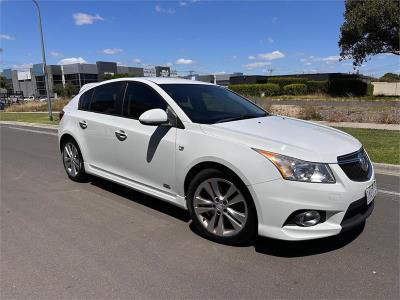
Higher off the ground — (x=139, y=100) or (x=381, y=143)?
(x=139, y=100)

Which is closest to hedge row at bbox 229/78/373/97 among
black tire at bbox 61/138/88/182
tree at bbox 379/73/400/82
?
tree at bbox 379/73/400/82

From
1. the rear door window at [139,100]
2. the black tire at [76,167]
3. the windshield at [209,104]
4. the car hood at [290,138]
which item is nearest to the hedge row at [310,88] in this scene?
the black tire at [76,167]

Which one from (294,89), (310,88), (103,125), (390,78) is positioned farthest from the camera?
(390,78)

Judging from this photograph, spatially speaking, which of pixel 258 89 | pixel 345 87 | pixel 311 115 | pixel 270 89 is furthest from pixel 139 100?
pixel 345 87

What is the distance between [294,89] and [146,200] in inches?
1628

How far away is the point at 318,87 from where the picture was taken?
45.5 meters

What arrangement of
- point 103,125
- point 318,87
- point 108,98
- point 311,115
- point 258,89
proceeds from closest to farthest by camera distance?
point 103,125
point 108,98
point 311,115
point 258,89
point 318,87

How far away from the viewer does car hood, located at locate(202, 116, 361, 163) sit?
140 inches

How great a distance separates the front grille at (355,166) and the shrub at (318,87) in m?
42.7

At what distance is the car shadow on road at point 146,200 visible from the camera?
4.96m

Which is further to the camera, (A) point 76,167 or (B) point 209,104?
(A) point 76,167

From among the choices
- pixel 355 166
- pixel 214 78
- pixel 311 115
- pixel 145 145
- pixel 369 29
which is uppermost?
pixel 369 29

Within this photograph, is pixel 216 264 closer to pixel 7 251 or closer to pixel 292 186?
pixel 292 186

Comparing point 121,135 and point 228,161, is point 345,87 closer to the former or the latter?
point 121,135
